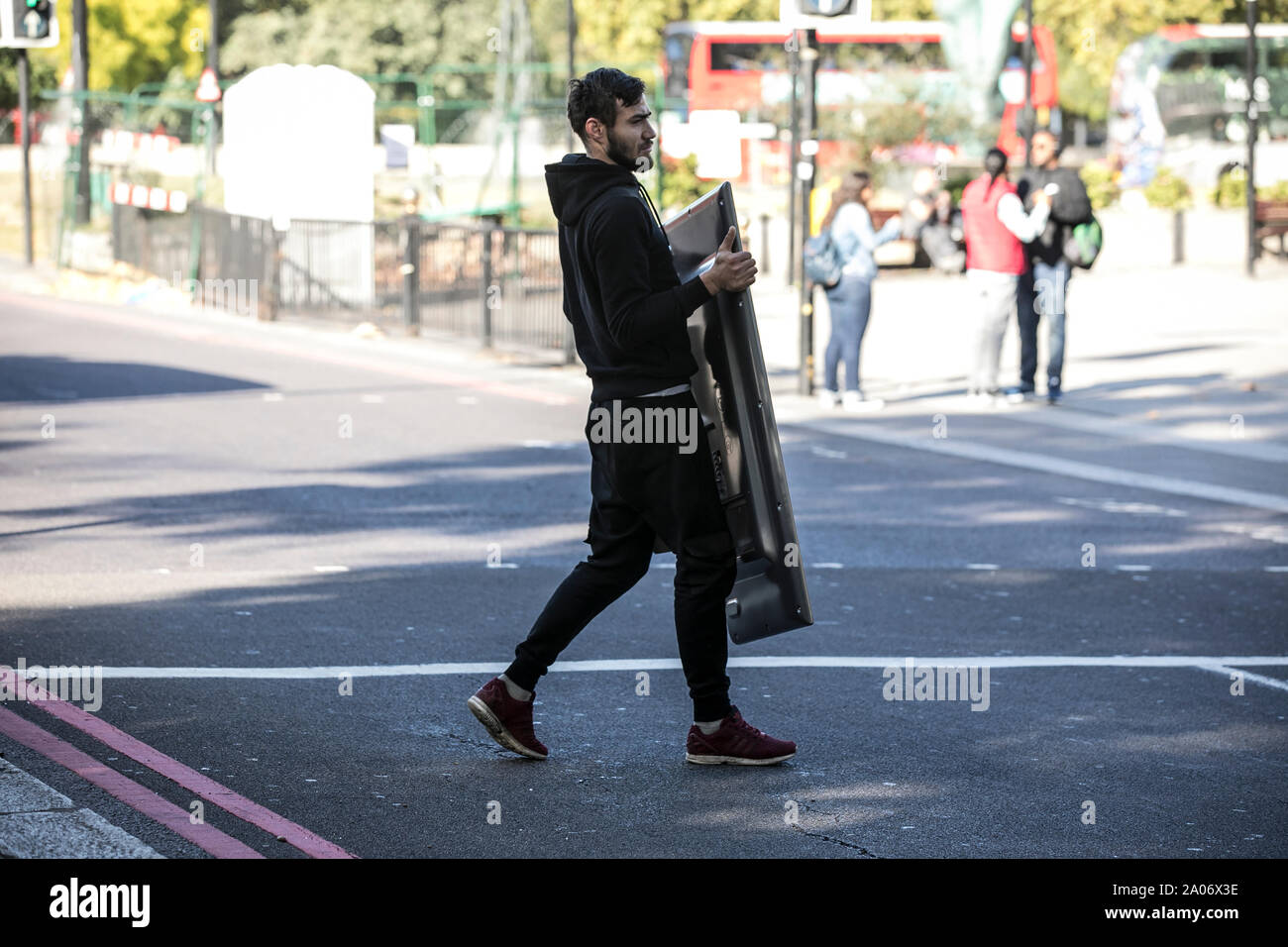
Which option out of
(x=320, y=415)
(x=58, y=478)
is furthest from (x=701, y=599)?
(x=320, y=415)

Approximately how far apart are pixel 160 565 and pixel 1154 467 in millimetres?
6700

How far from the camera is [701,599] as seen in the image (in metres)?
5.15

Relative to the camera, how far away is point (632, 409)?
505 centimetres

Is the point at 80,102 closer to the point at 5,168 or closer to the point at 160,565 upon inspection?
the point at 160,565

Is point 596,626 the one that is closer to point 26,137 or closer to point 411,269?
point 411,269

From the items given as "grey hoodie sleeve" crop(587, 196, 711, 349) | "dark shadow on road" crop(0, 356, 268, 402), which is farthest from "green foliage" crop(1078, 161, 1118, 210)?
"grey hoodie sleeve" crop(587, 196, 711, 349)

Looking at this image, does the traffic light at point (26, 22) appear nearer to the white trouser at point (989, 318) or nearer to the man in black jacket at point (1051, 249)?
the white trouser at point (989, 318)

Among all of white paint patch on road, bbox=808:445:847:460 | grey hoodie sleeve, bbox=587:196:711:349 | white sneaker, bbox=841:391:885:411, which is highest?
grey hoodie sleeve, bbox=587:196:711:349

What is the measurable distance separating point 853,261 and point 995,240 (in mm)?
1115
